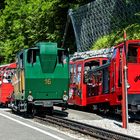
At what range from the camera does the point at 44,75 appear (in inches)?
886

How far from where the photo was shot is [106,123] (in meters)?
19.4

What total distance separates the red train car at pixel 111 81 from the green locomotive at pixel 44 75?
4.80ft

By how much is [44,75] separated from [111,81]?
3.67 meters

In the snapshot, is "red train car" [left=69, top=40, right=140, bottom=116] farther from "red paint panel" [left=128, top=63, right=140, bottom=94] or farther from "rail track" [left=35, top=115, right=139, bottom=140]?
"rail track" [left=35, top=115, right=139, bottom=140]

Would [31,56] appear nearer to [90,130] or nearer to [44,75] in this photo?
[44,75]

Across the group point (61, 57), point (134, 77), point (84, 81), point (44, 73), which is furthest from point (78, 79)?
point (134, 77)

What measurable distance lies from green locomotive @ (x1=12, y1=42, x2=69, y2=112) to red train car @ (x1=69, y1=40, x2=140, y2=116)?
1462mm

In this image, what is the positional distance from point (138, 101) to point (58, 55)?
17.6 ft

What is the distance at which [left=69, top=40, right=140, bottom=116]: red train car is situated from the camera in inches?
747

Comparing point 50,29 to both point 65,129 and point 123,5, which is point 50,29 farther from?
point 65,129

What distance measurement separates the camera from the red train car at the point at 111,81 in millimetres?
18969

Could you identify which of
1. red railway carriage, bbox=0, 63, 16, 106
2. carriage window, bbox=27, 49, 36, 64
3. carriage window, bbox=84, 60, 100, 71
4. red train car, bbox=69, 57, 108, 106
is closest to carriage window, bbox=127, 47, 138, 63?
red train car, bbox=69, 57, 108, 106

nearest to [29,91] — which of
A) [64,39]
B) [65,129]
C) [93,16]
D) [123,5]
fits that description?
[65,129]

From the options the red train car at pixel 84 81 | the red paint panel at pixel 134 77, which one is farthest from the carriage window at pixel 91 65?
the red paint panel at pixel 134 77
